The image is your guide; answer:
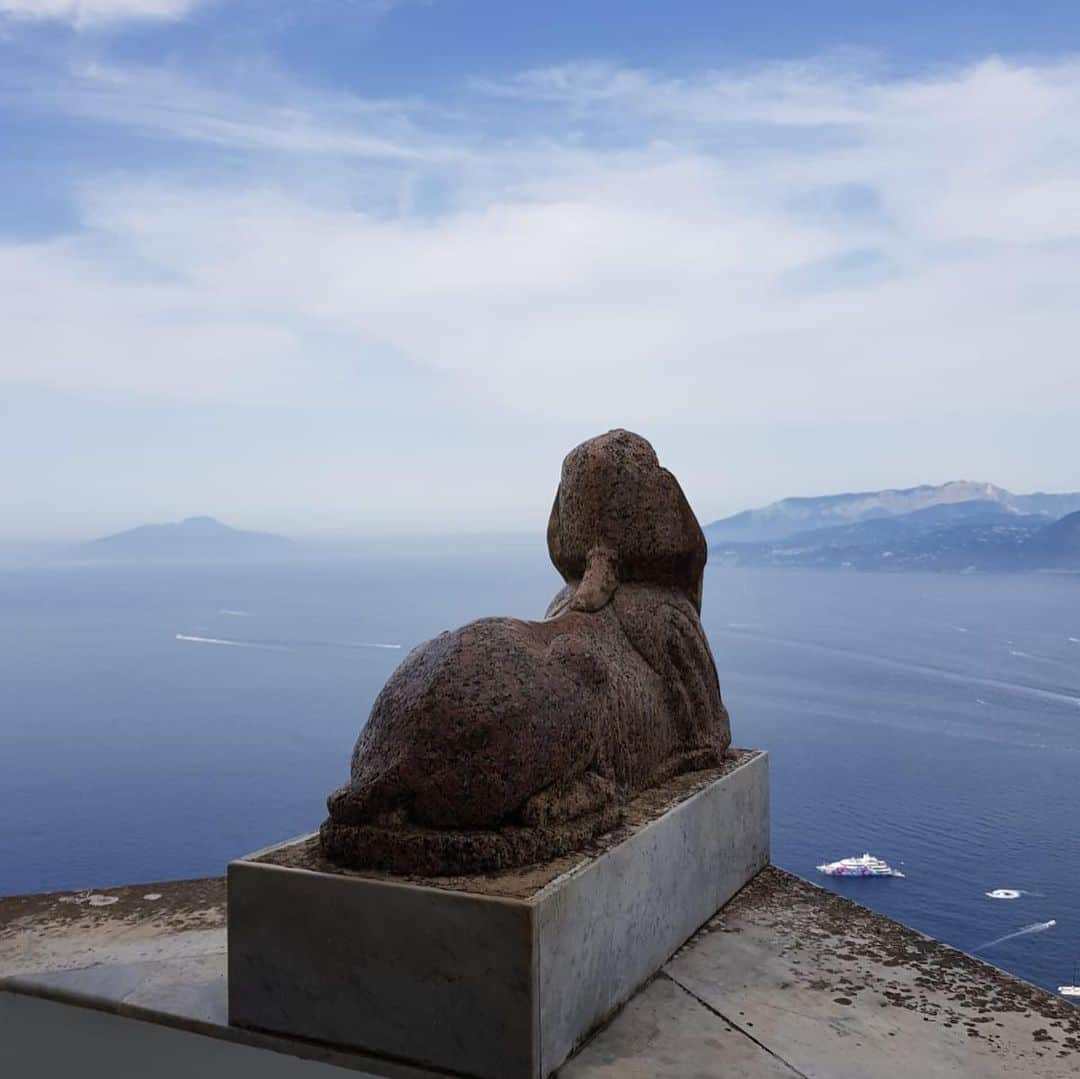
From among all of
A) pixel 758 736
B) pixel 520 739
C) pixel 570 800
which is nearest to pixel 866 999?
pixel 570 800

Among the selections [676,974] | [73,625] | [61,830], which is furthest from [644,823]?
[73,625]

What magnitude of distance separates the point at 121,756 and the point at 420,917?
104 feet

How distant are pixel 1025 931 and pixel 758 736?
14.3 m

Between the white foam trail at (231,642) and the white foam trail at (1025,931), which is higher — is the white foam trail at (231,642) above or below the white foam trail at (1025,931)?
above

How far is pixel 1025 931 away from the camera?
824 inches

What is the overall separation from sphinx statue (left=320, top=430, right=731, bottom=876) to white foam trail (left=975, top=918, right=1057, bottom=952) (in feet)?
56.5

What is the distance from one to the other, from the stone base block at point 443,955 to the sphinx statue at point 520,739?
0.13 meters

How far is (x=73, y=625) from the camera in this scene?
6594 centimetres

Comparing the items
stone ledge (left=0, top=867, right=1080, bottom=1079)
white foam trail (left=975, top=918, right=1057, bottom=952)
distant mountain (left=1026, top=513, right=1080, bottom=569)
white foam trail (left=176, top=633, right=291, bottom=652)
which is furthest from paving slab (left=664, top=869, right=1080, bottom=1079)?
distant mountain (left=1026, top=513, right=1080, bottom=569)

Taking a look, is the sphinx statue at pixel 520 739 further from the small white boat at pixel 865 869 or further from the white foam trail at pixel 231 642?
the white foam trail at pixel 231 642

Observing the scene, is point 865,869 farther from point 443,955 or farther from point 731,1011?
point 443,955

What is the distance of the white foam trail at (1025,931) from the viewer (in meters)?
20.4

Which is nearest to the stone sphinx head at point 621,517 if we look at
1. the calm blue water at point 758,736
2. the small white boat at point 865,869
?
the calm blue water at point 758,736

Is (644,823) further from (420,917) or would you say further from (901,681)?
(901,681)
